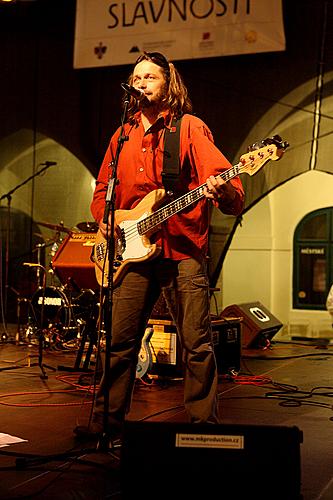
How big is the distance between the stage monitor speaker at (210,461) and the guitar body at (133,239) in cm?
102

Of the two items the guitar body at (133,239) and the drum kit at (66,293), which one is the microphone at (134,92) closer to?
the guitar body at (133,239)

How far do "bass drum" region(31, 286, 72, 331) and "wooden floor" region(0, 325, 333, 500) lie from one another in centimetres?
34

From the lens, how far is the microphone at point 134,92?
3175 mm

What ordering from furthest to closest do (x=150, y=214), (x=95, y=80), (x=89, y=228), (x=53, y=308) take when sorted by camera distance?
(x=95, y=80) < (x=53, y=308) < (x=89, y=228) < (x=150, y=214)

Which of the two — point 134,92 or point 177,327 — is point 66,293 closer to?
point 177,327

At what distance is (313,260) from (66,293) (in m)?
3.64

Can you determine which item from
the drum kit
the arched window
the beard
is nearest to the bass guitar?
the beard

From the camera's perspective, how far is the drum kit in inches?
246

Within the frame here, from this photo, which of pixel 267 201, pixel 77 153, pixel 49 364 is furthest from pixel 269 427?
pixel 267 201

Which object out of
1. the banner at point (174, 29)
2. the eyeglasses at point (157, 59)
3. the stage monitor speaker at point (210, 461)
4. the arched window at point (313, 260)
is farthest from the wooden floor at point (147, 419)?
the banner at point (174, 29)

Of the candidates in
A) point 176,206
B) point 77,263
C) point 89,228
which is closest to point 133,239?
point 176,206

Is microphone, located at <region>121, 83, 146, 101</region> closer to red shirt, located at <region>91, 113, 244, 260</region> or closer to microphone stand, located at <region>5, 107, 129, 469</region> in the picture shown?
microphone stand, located at <region>5, 107, 129, 469</region>

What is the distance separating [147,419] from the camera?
4.04 metres

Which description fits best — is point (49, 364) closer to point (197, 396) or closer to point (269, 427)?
point (197, 396)
